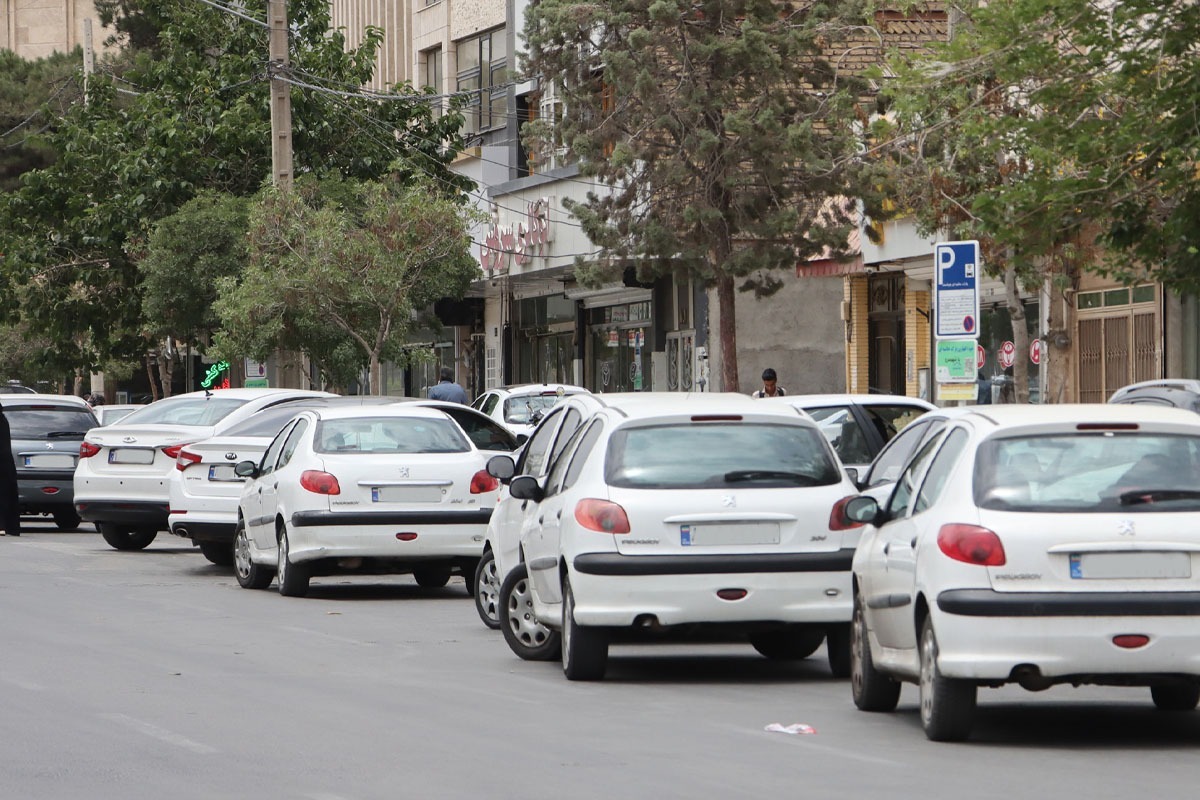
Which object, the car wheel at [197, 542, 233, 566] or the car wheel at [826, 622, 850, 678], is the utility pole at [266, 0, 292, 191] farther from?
the car wheel at [826, 622, 850, 678]

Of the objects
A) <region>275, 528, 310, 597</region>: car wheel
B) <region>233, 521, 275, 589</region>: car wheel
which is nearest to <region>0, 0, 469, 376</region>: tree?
<region>233, 521, 275, 589</region>: car wheel

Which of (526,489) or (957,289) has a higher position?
(957,289)

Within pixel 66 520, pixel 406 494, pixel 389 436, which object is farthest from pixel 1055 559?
pixel 66 520

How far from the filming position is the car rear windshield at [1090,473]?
948cm

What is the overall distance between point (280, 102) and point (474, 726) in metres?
25.6

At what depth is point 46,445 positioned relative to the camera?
2767 centimetres

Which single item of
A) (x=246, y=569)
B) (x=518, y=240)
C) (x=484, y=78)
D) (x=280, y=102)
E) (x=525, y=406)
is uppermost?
(x=484, y=78)

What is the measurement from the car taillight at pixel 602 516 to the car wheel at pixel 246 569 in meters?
7.74

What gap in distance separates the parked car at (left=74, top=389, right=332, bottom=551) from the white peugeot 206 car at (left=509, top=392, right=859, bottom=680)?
11.5m

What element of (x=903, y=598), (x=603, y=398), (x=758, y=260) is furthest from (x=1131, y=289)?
(x=903, y=598)

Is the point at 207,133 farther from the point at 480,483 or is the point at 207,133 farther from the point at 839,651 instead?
the point at 839,651

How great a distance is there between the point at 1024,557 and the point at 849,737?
4.29 feet

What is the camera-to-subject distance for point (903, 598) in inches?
396

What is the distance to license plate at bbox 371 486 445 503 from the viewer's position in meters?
17.8
